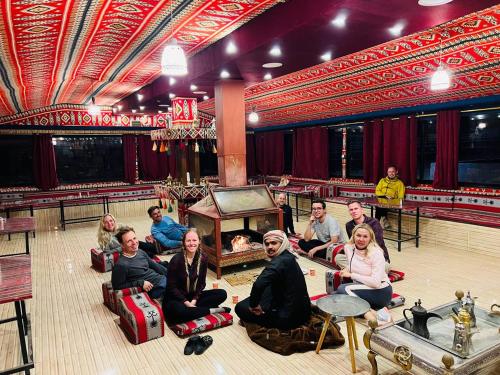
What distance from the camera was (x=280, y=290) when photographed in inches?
148

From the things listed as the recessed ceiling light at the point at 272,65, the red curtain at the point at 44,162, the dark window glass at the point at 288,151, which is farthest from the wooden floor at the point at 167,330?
the dark window glass at the point at 288,151

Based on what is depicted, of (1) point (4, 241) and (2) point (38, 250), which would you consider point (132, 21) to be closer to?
(2) point (38, 250)

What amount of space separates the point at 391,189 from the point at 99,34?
6715mm

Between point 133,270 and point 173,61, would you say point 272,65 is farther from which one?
point 133,270

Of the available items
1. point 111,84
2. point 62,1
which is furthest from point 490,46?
point 111,84

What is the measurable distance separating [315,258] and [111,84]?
5.72m

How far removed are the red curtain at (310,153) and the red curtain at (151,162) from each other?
4312mm

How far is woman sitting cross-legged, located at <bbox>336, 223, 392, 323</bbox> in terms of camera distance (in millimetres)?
4055

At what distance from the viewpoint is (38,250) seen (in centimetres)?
810

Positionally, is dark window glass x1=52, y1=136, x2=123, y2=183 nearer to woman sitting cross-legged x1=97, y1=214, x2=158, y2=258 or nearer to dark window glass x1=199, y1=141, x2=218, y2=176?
dark window glass x1=199, y1=141, x2=218, y2=176

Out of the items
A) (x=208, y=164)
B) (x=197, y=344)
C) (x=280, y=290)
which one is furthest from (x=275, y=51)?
(x=208, y=164)

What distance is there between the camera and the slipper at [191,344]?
3763 millimetres

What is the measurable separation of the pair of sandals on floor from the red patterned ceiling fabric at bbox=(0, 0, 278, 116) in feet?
11.4

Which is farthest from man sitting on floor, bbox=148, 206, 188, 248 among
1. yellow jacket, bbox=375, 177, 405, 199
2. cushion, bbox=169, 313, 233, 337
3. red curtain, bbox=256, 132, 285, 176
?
red curtain, bbox=256, 132, 285, 176
